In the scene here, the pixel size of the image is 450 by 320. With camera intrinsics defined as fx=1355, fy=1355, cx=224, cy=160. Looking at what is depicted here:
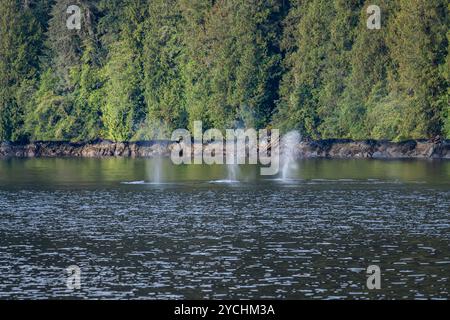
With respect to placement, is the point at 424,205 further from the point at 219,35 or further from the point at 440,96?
the point at 219,35

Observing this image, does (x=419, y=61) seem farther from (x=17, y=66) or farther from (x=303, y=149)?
(x=17, y=66)

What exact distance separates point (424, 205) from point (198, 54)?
82787mm

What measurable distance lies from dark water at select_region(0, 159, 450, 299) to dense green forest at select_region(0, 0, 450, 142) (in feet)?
125

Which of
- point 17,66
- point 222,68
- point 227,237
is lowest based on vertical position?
point 227,237

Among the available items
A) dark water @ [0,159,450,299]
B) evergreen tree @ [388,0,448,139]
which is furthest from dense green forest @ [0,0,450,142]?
dark water @ [0,159,450,299]

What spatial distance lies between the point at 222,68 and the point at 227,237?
302 ft

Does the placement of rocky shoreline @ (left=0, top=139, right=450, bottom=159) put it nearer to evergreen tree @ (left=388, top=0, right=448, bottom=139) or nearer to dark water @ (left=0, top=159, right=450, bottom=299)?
evergreen tree @ (left=388, top=0, right=448, bottom=139)

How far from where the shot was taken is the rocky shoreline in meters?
134

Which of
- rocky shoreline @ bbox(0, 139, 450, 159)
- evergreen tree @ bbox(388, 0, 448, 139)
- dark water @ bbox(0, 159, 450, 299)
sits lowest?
dark water @ bbox(0, 159, 450, 299)

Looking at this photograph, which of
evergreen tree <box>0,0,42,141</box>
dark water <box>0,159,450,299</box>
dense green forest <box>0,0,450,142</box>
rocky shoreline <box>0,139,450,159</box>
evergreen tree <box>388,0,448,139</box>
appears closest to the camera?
dark water <box>0,159,450,299</box>

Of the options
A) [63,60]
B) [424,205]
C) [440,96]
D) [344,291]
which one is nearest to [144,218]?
[424,205]

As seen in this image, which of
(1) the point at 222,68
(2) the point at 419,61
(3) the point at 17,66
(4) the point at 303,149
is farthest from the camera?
(3) the point at 17,66

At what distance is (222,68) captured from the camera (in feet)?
495

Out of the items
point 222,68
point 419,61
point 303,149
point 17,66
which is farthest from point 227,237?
point 17,66
